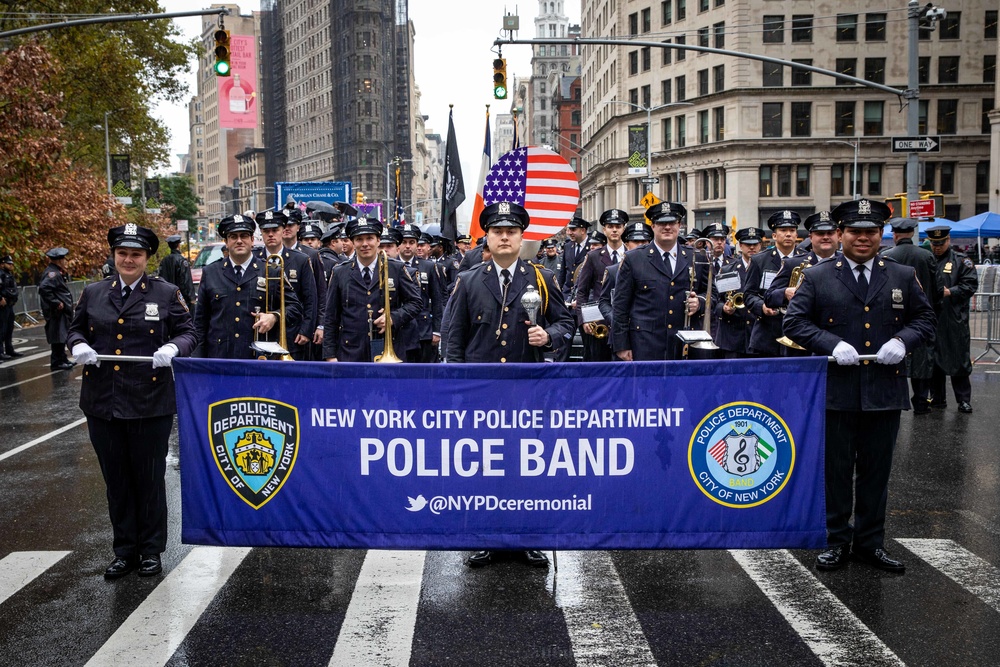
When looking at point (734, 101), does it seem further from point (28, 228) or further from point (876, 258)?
point (876, 258)

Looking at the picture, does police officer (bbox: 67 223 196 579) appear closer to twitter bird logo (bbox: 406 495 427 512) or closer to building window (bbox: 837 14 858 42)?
twitter bird logo (bbox: 406 495 427 512)

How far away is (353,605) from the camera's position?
5.77 metres

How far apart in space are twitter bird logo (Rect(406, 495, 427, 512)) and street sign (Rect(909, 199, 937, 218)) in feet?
51.4

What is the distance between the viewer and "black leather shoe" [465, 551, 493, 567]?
21.3 ft

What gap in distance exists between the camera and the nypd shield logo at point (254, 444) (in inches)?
227

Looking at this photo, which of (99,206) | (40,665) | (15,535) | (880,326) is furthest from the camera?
(99,206)

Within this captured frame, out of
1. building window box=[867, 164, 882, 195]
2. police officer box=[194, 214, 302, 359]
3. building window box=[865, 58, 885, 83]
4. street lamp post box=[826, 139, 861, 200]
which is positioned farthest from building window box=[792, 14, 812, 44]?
police officer box=[194, 214, 302, 359]

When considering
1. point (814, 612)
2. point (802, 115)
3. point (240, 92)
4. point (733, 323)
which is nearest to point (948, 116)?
point (802, 115)

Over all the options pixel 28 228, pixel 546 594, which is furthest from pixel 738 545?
pixel 28 228

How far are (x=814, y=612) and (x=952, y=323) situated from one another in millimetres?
7988

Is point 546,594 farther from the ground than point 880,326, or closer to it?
closer to it

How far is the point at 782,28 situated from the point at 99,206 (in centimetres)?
4968

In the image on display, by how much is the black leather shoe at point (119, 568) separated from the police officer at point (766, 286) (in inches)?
263

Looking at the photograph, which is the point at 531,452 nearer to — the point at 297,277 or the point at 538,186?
the point at 297,277
